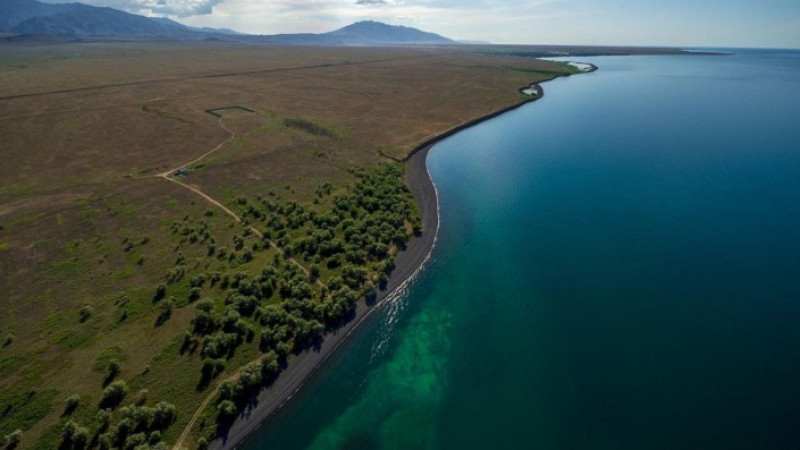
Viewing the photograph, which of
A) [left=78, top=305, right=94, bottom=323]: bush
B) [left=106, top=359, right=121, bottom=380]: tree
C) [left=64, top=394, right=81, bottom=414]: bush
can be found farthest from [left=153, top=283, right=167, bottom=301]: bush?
[left=64, top=394, right=81, bottom=414]: bush

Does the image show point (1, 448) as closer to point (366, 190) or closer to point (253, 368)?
point (253, 368)

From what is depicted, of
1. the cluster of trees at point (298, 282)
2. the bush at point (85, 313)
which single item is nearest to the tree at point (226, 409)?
the cluster of trees at point (298, 282)

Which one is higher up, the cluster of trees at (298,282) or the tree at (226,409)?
the cluster of trees at (298,282)

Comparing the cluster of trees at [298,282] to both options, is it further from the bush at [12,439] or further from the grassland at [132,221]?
the bush at [12,439]

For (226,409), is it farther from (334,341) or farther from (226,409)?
(334,341)

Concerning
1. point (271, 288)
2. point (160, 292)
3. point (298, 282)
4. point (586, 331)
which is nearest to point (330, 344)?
point (298, 282)

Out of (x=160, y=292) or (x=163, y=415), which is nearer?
(x=163, y=415)
